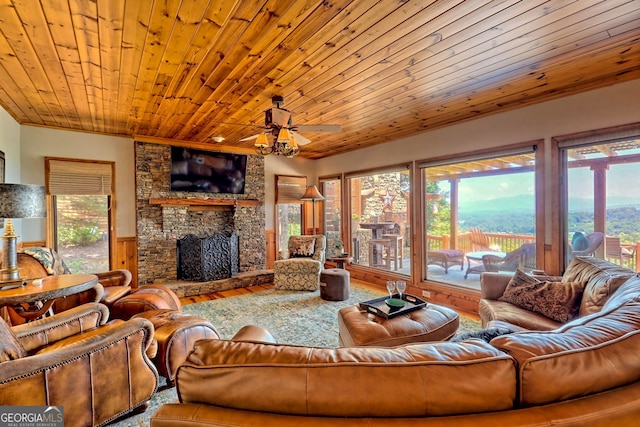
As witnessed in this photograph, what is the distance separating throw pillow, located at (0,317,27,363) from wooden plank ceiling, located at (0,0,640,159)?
181 cm

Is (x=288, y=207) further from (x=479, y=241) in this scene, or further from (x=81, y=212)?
(x=479, y=241)

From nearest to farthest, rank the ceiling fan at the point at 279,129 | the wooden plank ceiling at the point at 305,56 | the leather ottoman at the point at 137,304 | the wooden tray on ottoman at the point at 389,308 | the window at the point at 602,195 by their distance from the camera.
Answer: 1. the wooden plank ceiling at the point at 305,56
2. the wooden tray on ottoman at the point at 389,308
3. the leather ottoman at the point at 137,304
4. the window at the point at 602,195
5. the ceiling fan at the point at 279,129

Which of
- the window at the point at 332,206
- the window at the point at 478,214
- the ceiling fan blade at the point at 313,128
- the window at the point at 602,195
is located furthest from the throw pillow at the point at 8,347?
the window at the point at 332,206

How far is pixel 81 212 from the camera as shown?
4.39 metres

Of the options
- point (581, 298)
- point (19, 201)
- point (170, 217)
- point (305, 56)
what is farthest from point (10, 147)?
point (581, 298)

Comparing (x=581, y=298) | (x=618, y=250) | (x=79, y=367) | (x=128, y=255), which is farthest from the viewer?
(x=128, y=255)

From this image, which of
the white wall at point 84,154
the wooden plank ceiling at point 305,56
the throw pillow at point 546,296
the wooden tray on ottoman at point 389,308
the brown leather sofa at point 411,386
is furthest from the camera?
the white wall at point 84,154

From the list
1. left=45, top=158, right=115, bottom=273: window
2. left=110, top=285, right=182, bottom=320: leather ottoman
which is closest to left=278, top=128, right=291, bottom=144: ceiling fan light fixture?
left=110, top=285, right=182, bottom=320: leather ottoman

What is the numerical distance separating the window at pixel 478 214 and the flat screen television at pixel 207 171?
328cm

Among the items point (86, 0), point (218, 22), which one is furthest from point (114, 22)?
point (218, 22)

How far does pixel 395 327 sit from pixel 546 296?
4.45ft

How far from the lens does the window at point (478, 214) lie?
357 cm

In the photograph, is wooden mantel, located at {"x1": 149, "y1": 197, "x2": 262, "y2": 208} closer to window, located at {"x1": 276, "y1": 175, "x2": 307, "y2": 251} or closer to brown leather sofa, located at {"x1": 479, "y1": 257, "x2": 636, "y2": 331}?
window, located at {"x1": 276, "y1": 175, "x2": 307, "y2": 251}

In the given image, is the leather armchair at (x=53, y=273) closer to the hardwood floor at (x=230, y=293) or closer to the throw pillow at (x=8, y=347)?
the hardwood floor at (x=230, y=293)
